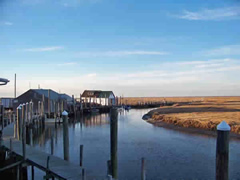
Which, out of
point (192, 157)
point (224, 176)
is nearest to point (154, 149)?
point (192, 157)

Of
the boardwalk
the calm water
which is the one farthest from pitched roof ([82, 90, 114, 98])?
the boardwalk

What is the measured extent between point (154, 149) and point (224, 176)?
14.9 m

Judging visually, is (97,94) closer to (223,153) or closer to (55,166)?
(55,166)

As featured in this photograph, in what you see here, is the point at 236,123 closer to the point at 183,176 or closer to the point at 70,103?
the point at 183,176

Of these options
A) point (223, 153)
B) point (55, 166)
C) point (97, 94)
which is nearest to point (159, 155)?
point (55, 166)

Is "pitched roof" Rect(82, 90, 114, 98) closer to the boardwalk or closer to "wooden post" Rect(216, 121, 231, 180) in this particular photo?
the boardwalk

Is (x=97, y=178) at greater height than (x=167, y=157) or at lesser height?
greater

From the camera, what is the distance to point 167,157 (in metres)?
18.5

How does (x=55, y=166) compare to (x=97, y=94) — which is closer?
(x=55, y=166)

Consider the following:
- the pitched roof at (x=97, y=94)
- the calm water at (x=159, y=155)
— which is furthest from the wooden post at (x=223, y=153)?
the pitched roof at (x=97, y=94)

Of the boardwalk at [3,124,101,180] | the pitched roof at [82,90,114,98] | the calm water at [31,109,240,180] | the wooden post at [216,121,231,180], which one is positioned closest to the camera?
the wooden post at [216,121,231,180]

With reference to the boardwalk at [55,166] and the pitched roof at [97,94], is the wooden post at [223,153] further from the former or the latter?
the pitched roof at [97,94]

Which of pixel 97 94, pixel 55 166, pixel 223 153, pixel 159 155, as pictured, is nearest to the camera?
pixel 223 153

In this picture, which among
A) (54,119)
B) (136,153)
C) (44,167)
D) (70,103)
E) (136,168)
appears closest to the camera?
(44,167)
